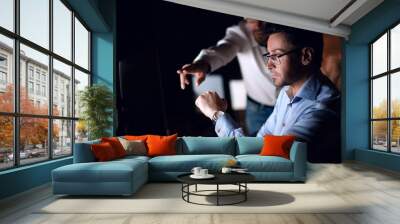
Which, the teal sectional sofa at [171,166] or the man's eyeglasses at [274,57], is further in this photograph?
the man's eyeglasses at [274,57]

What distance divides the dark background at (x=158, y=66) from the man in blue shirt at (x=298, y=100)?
50cm

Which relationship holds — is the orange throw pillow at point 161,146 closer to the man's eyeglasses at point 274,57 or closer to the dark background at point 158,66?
the dark background at point 158,66

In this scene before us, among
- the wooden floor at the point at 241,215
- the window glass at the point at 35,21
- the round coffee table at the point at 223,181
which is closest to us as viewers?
the wooden floor at the point at 241,215

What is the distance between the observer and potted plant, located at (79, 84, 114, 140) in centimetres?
766

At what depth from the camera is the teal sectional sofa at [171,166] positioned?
15.8 feet

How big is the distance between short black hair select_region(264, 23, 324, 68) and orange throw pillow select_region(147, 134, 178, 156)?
3.92 meters

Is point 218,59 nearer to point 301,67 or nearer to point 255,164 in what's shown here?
point 301,67

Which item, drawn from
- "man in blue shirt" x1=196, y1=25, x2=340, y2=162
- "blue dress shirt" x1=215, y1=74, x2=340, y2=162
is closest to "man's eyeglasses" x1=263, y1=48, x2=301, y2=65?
"man in blue shirt" x1=196, y1=25, x2=340, y2=162

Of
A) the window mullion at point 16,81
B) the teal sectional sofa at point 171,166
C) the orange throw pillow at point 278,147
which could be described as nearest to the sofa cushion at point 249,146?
the teal sectional sofa at point 171,166

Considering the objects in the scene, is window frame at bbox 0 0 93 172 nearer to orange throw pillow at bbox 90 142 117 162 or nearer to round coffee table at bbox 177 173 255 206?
orange throw pillow at bbox 90 142 117 162

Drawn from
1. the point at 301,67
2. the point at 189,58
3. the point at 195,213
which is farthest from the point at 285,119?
the point at 195,213

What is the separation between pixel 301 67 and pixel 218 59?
6.39ft

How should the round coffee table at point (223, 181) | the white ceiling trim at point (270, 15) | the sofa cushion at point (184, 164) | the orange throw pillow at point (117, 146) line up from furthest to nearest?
the white ceiling trim at point (270, 15)
the orange throw pillow at point (117, 146)
the sofa cushion at point (184, 164)
the round coffee table at point (223, 181)

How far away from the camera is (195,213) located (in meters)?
4.03
